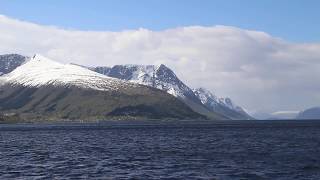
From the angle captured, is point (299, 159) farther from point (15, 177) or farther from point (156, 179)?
point (15, 177)

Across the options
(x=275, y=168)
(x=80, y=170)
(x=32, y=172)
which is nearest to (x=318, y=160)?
(x=275, y=168)

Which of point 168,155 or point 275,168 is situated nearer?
point 275,168

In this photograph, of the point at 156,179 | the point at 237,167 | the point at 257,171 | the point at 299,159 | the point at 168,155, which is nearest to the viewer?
the point at 156,179

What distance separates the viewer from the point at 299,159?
9375 centimetres

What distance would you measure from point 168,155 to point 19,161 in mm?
27218

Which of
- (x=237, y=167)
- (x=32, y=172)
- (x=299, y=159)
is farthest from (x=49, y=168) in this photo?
(x=299, y=159)

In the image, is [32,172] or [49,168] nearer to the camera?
[32,172]

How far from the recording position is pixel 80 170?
79.2m

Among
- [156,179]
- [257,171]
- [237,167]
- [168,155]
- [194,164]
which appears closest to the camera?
[156,179]

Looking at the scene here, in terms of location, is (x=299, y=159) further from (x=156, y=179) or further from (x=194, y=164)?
(x=156, y=179)

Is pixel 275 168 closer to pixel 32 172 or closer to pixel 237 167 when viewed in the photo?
pixel 237 167

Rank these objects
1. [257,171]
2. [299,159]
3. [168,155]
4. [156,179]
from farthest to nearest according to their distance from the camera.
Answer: [168,155], [299,159], [257,171], [156,179]

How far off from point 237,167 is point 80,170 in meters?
22.3

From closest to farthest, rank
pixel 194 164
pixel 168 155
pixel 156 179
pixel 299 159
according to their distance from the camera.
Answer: pixel 156 179 < pixel 194 164 < pixel 299 159 < pixel 168 155
